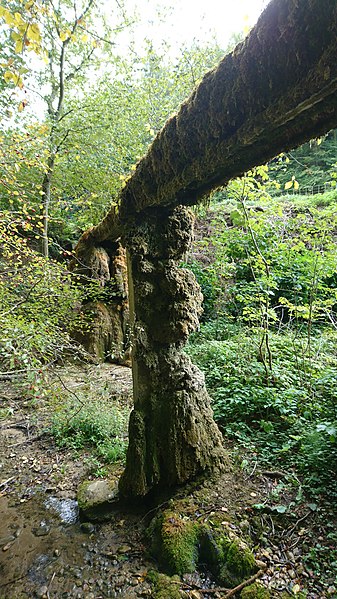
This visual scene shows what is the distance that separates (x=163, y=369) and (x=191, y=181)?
5.78 feet

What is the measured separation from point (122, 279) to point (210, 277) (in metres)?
2.79

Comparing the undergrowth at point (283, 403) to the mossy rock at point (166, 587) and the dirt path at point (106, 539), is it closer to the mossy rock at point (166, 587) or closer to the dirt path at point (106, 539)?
the dirt path at point (106, 539)

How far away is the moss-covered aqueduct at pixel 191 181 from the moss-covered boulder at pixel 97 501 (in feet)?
0.61

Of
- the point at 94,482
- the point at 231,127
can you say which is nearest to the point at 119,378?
the point at 94,482

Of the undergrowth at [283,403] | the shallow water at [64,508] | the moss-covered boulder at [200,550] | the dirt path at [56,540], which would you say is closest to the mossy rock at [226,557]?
the moss-covered boulder at [200,550]

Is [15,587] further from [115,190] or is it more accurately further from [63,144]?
[63,144]

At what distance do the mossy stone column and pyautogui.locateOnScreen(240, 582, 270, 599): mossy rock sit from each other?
0.96 meters

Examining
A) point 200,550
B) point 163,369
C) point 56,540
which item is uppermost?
point 163,369

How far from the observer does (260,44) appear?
1.16 meters

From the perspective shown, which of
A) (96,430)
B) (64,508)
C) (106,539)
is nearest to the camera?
(106,539)

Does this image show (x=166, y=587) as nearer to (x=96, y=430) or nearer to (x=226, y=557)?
(x=226, y=557)

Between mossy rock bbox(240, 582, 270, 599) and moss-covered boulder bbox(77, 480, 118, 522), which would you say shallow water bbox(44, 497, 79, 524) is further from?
mossy rock bbox(240, 582, 270, 599)

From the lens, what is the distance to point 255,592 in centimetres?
193

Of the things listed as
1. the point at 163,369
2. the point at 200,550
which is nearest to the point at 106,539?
the point at 200,550
